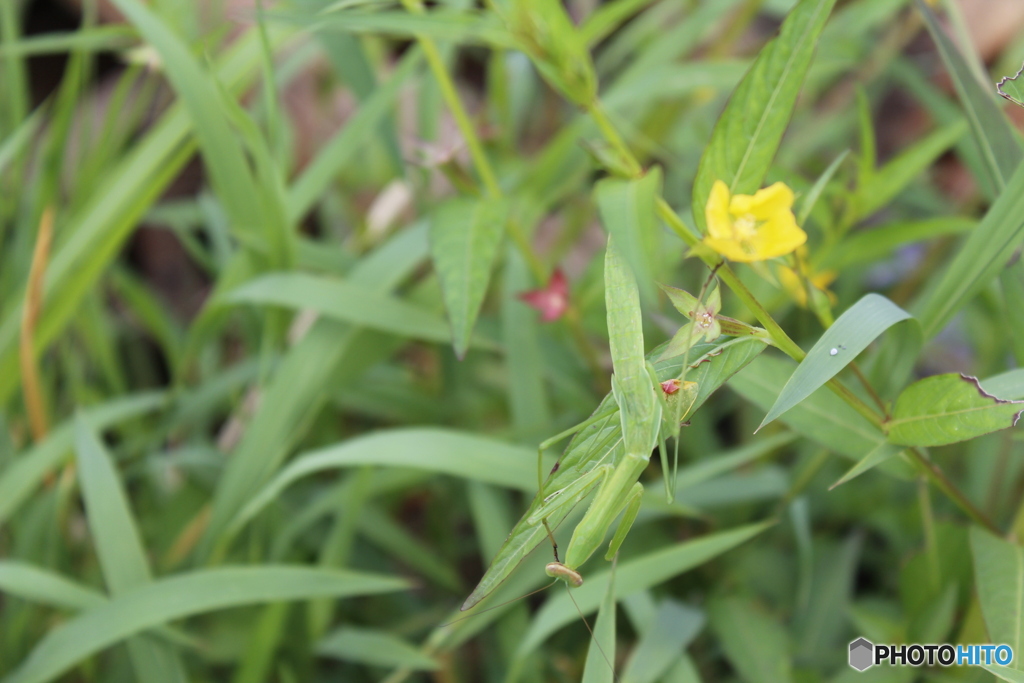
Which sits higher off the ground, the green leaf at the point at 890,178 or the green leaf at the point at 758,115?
the green leaf at the point at 758,115

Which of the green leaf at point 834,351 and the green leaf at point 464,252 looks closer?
the green leaf at point 834,351

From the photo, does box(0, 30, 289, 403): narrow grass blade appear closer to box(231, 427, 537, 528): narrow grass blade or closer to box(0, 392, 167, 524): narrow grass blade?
box(0, 392, 167, 524): narrow grass blade

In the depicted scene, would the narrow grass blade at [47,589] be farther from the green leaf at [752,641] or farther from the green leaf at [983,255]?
the green leaf at [983,255]

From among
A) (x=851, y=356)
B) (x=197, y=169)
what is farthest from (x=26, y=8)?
(x=851, y=356)

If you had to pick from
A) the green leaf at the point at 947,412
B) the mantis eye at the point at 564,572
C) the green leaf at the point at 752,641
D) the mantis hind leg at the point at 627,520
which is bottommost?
the green leaf at the point at 752,641

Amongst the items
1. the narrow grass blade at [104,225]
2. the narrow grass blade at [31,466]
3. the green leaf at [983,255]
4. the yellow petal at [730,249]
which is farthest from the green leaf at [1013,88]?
the narrow grass blade at [31,466]

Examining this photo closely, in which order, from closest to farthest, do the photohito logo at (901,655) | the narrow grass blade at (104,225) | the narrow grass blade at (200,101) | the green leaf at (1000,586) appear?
the green leaf at (1000,586)
the photohito logo at (901,655)
the narrow grass blade at (200,101)
the narrow grass blade at (104,225)

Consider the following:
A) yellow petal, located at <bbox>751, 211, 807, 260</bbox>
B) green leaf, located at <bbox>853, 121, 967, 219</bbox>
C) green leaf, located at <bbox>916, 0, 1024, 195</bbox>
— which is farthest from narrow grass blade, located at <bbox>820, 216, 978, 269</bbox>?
yellow petal, located at <bbox>751, 211, 807, 260</bbox>
